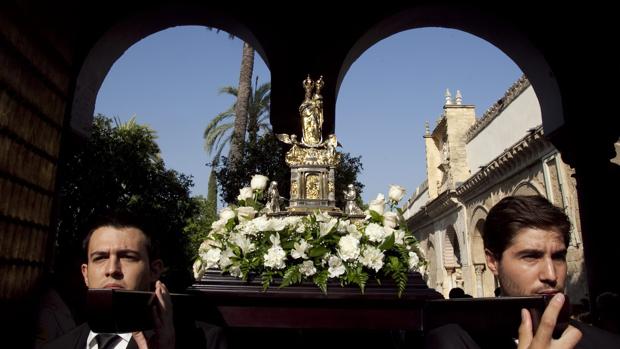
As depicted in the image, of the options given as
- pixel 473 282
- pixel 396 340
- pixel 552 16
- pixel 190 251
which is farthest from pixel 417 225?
pixel 396 340

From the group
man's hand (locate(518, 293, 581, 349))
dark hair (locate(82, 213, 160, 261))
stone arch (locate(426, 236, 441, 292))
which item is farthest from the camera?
stone arch (locate(426, 236, 441, 292))

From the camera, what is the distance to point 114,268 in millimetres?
1983

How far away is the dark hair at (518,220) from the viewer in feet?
5.64

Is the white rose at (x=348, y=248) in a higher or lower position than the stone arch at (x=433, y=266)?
lower

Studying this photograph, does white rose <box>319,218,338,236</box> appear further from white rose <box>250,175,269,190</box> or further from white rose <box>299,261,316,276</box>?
white rose <box>250,175,269,190</box>

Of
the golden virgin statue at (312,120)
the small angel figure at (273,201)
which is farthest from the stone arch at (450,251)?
the small angel figure at (273,201)

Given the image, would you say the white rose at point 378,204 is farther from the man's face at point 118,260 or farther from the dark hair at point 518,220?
the man's face at point 118,260

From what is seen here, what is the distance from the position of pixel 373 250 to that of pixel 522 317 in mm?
1764

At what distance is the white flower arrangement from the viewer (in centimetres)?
295

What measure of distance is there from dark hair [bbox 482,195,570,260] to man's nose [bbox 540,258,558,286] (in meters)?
0.14

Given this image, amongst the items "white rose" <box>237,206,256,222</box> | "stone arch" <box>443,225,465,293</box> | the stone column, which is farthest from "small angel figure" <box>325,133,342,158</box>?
"stone arch" <box>443,225,465,293</box>

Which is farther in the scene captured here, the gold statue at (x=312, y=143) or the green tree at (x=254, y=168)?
the green tree at (x=254, y=168)

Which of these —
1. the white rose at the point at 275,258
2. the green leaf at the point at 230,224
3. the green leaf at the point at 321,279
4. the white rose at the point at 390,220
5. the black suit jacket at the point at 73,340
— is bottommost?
the black suit jacket at the point at 73,340

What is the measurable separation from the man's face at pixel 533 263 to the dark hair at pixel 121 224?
1.56 meters
